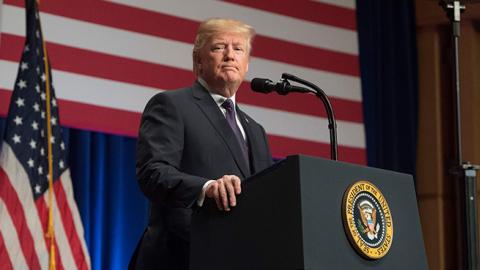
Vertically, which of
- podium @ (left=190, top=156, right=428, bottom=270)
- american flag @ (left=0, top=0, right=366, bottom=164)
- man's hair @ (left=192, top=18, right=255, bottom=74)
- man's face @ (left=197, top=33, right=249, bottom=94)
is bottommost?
podium @ (left=190, top=156, right=428, bottom=270)

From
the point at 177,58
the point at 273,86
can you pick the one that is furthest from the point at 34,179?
the point at 273,86

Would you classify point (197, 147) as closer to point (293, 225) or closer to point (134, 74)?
point (293, 225)

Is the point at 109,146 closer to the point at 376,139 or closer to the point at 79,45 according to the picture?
the point at 79,45

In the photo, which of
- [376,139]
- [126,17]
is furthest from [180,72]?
[376,139]

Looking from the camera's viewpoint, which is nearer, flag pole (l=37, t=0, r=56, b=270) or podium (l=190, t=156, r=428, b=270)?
podium (l=190, t=156, r=428, b=270)

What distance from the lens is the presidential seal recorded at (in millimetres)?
2080

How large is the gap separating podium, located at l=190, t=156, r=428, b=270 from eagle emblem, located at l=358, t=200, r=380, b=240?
0.18 ft

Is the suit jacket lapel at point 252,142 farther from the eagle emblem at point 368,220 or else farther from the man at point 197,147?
the eagle emblem at point 368,220

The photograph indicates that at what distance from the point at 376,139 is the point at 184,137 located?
12.4 ft

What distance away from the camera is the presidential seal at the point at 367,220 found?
81.9 inches

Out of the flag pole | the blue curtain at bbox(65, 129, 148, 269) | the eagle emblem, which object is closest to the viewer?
the eagle emblem

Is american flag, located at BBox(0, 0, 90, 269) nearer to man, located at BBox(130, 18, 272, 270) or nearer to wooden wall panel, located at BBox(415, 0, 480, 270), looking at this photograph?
man, located at BBox(130, 18, 272, 270)

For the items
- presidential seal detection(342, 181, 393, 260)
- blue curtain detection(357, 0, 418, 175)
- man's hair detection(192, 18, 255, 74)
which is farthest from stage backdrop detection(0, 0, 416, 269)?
presidential seal detection(342, 181, 393, 260)

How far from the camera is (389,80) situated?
20.3ft
